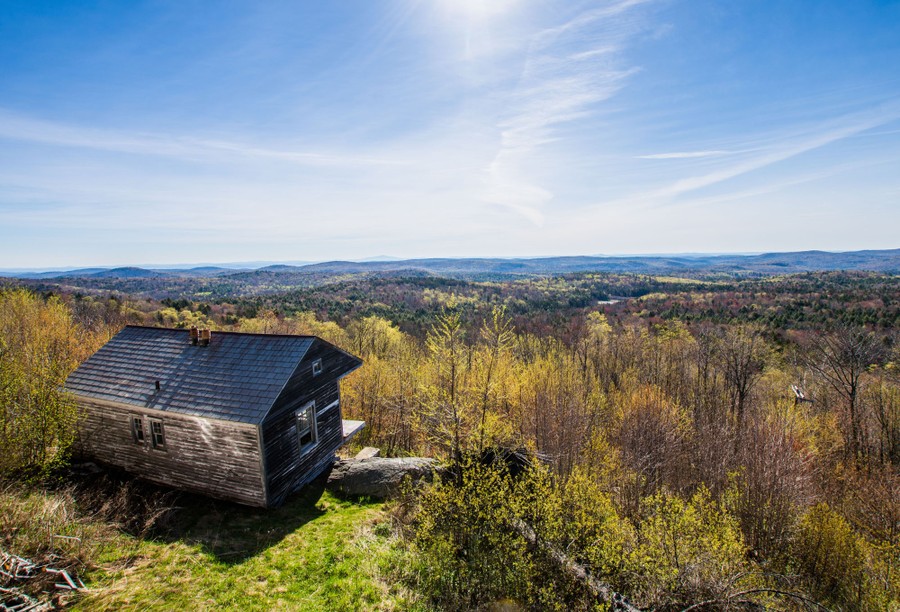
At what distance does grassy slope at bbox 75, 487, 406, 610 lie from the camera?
10.8 metres

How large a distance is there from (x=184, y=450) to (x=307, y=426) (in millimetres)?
4879

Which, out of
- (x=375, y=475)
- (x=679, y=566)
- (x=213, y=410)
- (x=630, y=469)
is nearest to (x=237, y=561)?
(x=213, y=410)

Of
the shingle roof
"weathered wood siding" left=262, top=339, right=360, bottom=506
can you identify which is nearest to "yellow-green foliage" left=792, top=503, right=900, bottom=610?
"weathered wood siding" left=262, top=339, right=360, bottom=506

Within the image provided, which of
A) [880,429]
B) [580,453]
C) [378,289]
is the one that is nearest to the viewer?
[580,453]

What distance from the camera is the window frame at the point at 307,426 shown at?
17.6 m

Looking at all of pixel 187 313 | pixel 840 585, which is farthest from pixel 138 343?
pixel 187 313

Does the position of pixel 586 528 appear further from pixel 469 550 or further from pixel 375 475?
pixel 375 475

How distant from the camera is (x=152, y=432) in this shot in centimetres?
1681

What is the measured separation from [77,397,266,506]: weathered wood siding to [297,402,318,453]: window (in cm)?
266

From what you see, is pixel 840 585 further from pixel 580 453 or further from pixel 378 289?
pixel 378 289

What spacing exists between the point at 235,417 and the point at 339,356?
6.18 meters

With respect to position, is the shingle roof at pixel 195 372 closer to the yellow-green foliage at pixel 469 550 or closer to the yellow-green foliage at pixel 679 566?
the yellow-green foliage at pixel 469 550

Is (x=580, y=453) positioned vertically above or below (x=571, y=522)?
below

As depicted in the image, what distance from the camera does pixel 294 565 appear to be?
1255cm
